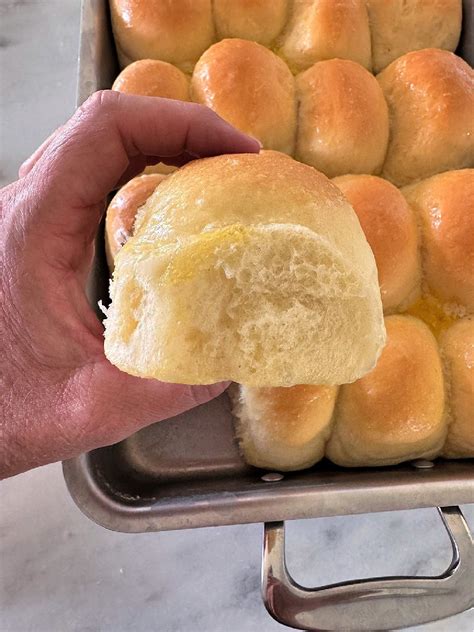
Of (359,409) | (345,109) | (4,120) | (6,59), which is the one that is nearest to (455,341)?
(359,409)

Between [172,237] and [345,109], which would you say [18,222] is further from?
[345,109]

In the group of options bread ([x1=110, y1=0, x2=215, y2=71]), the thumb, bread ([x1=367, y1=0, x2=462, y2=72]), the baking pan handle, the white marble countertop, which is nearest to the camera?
the thumb

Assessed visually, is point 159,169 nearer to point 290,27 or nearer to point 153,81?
point 153,81

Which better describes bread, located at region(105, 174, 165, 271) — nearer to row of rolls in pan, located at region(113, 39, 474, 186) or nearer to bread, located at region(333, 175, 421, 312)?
row of rolls in pan, located at region(113, 39, 474, 186)

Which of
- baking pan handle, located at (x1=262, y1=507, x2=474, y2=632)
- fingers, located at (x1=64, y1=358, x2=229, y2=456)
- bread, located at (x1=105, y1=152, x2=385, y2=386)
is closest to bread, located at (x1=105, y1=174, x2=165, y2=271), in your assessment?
fingers, located at (x1=64, y1=358, x2=229, y2=456)

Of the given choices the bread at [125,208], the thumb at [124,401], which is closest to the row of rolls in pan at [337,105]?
the bread at [125,208]

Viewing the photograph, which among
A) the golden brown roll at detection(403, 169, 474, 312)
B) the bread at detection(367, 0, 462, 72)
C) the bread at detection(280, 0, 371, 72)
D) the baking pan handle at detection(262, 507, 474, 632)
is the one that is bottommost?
the baking pan handle at detection(262, 507, 474, 632)
